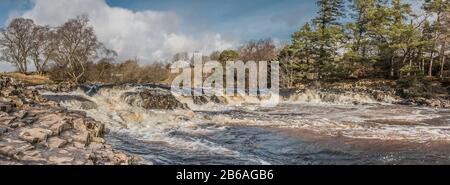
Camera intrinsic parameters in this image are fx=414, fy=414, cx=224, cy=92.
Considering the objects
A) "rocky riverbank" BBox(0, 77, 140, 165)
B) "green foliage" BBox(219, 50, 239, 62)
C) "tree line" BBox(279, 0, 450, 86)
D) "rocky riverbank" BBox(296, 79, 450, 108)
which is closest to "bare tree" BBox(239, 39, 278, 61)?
"green foliage" BBox(219, 50, 239, 62)

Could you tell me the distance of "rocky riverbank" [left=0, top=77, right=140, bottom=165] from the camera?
7176 millimetres

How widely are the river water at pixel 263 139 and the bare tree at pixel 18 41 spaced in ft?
112

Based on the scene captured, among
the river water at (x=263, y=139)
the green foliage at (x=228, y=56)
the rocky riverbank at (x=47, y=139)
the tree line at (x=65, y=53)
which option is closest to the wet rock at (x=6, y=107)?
the rocky riverbank at (x=47, y=139)

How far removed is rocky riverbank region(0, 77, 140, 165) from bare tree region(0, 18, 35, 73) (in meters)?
40.0

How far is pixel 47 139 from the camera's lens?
8320 millimetres

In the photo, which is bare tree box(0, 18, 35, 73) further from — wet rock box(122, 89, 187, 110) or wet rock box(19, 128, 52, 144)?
wet rock box(19, 128, 52, 144)

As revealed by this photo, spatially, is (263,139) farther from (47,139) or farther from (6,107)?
(6,107)

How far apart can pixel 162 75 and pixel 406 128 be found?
41522 millimetres

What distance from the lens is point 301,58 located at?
1770 inches

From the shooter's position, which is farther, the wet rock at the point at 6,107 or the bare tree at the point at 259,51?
the bare tree at the point at 259,51

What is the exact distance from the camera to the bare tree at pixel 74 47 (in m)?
43.8

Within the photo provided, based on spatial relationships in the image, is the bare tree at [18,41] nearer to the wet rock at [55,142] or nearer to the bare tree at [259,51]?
the bare tree at [259,51]

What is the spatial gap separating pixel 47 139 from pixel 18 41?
144 ft

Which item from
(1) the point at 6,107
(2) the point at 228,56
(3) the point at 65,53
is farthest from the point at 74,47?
(1) the point at 6,107
